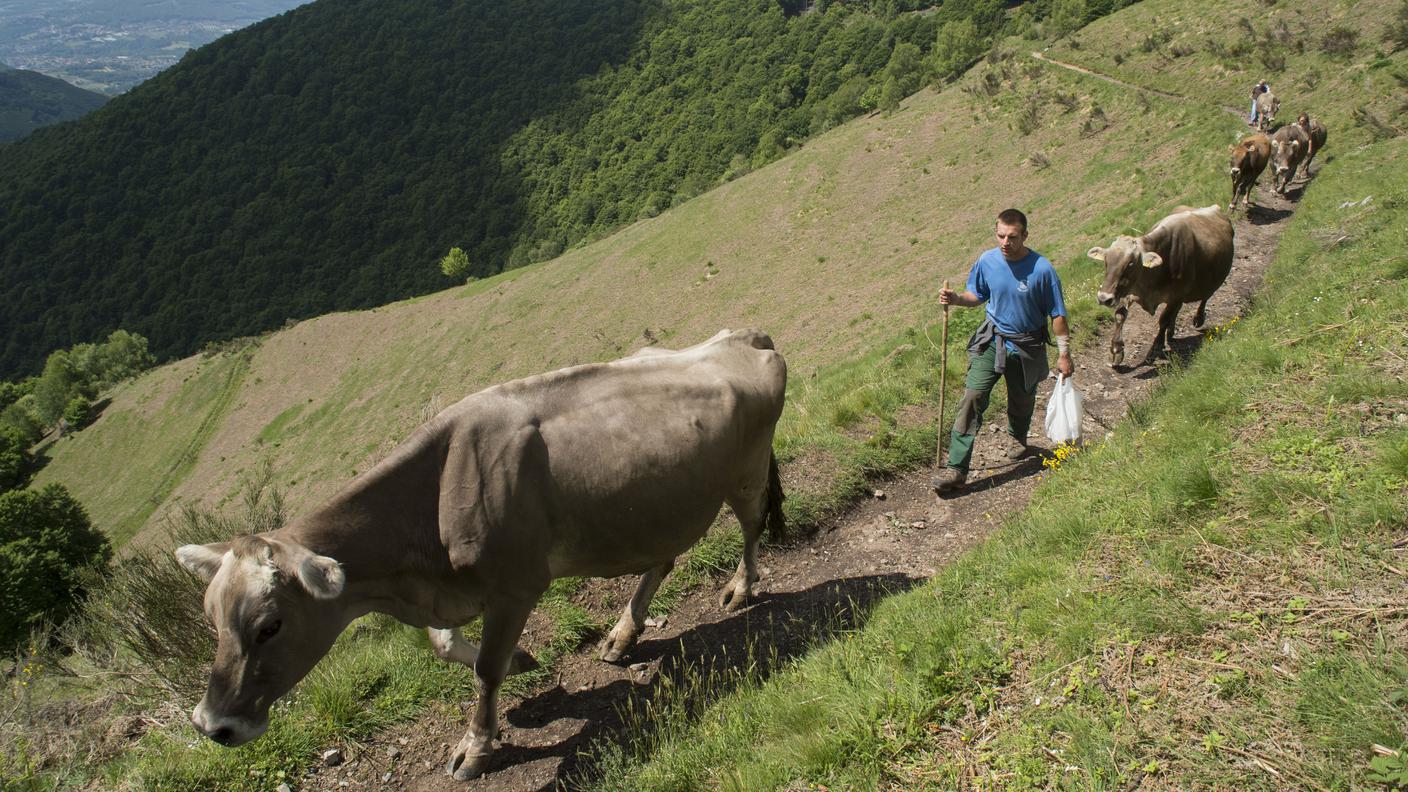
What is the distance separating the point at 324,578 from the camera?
3865mm

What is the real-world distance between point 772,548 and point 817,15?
143m

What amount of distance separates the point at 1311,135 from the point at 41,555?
50.2 meters

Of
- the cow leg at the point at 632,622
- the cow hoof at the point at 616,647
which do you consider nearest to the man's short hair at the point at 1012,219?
the cow leg at the point at 632,622

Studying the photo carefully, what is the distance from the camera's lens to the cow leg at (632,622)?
217 inches

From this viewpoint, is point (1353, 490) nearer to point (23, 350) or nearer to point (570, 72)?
point (23, 350)

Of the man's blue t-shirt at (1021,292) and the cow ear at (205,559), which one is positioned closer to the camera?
the cow ear at (205,559)

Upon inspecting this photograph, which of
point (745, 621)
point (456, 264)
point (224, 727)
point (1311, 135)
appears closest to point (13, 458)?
point (456, 264)

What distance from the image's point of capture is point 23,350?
355 ft

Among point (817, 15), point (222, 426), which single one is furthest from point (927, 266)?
point (817, 15)

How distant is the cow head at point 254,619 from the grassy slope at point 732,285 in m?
17.0

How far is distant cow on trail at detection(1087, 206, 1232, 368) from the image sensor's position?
1022 cm

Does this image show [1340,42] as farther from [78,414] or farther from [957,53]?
[78,414]

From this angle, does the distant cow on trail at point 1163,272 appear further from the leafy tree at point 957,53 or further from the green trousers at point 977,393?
the leafy tree at point 957,53

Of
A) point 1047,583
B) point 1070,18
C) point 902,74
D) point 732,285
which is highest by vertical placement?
point 902,74
